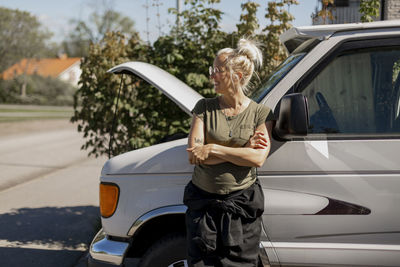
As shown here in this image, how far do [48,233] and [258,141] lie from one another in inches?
166

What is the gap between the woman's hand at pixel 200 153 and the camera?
2.51 m

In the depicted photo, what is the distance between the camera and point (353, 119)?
3.04 m

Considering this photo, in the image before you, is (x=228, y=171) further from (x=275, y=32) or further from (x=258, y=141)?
(x=275, y=32)

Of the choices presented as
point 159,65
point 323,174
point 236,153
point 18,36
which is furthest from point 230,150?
point 18,36

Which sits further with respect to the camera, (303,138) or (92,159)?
(92,159)

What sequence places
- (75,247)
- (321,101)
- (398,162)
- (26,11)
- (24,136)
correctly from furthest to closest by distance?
(26,11) → (24,136) → (75,247) → (321,101) → (398,162)

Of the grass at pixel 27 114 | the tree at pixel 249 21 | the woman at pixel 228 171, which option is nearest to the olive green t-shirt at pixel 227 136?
the woman at pixel 228 171

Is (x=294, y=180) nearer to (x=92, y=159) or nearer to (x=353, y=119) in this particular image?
(x=353, y=119)

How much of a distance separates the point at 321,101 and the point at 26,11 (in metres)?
62.7

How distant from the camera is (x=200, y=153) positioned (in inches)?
99.0

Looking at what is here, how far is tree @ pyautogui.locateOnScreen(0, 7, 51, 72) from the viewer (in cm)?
5878

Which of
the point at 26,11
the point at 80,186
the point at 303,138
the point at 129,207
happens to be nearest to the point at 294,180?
the point at 303,138

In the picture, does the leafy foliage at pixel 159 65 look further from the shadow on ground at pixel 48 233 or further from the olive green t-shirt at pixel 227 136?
the olive green t-shirt at pixel 227 136

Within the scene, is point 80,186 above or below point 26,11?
below
